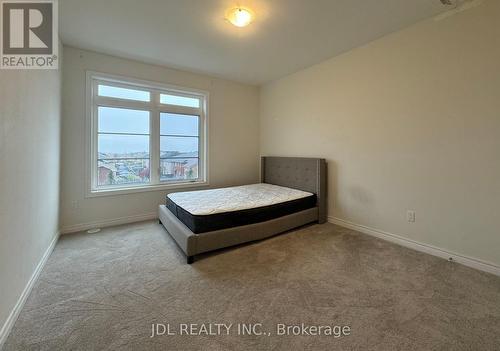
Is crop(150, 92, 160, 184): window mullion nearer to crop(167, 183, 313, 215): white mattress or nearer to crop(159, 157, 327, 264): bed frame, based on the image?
crop(159, 157, 327, 264): bed frame

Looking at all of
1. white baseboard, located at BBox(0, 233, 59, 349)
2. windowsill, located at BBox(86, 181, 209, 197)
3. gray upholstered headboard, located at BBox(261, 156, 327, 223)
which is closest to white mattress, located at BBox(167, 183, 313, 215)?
gray upholstered headboard, located at BBox(261, 156, 327, 223)

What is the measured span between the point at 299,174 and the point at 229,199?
4.74 ft

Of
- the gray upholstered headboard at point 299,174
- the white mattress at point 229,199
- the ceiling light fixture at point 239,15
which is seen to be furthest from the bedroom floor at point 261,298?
the ceiling light fixture at point 239,15

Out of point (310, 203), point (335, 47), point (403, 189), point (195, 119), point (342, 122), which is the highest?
point (335, 47)

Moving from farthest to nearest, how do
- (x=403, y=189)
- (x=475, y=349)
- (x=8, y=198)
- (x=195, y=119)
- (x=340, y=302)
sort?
(x=195, y=119), (x=403, y=189), (x=340, y=302), (x=8, y=198), (x=475, y=349)

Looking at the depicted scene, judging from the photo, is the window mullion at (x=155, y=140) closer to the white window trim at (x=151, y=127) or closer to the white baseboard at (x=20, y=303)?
the white window trim at (x=151, y=127)

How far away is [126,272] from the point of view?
2146mm

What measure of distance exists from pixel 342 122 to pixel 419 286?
7.50ft

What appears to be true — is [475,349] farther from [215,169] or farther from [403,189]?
[215,169]

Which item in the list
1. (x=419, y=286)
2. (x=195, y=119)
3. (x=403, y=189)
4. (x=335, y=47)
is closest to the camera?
(x=419, y=286)

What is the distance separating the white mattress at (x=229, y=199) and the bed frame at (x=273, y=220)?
22 centimetres

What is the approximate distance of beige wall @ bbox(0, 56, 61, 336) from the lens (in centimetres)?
143

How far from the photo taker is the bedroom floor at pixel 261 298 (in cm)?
137

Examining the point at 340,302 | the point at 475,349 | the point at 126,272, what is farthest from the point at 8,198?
the point at 475,349
